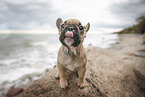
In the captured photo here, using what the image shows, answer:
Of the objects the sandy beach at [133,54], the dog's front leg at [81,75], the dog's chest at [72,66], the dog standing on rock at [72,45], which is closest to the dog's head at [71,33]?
the dog standing on rock at [72,45]

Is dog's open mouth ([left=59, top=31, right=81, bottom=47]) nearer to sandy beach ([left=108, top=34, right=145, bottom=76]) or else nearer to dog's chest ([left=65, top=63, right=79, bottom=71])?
dog's chest ([left=65, top=63, right=79, bottom=71])

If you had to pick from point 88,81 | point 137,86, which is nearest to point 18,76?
point 88,81

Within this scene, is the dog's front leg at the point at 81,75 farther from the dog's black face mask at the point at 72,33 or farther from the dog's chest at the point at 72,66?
the dog's black face mask at the point at 72,33

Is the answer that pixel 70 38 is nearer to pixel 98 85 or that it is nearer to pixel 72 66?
pixel 72 66

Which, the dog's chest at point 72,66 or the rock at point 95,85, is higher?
the dog's chest at point 72,66

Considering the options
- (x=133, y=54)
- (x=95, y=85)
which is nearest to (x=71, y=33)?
(x=95, y=85)

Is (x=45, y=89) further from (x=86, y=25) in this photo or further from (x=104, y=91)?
(x=86, y=25)

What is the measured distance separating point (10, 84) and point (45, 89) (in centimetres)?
473

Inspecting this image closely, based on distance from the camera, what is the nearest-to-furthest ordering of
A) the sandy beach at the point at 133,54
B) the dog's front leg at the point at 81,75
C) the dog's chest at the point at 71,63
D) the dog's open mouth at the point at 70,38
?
the dog's open mouth at the point at 70,38 < the dog's chest at the point at 71,63 < the dog's front leg at the point at 81,75 < the sandy beach at the point at 133,54

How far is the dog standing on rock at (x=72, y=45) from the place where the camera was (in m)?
1.64

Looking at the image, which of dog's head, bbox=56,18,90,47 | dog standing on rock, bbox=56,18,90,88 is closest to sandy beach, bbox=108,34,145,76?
dog standing on rock, bbox=56,18,90,88

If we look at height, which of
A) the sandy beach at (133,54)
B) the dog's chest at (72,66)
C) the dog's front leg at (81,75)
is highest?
the dog's chest at (72,66)

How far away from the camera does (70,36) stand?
1.60 metres

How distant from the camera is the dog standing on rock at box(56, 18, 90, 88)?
1645 mm
